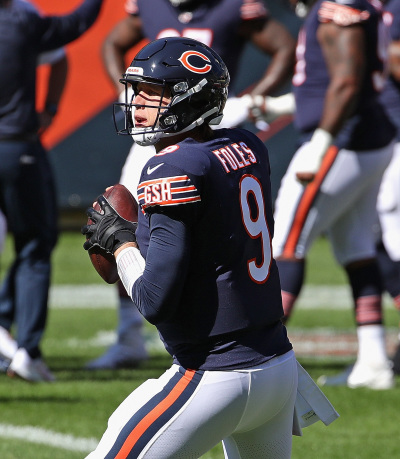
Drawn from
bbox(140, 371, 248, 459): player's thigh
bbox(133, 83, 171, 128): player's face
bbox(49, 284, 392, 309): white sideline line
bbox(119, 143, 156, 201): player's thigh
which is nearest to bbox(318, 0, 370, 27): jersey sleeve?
bbox(119, 143, 156, 201): player's thigh

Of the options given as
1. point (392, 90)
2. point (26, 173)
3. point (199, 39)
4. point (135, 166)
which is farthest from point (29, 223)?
point (392, 90)

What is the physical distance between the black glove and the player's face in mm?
248

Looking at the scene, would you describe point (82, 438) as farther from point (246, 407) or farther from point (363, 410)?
point (246, 407)

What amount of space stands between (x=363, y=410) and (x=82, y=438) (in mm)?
1346

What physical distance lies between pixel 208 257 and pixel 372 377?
2838 mm

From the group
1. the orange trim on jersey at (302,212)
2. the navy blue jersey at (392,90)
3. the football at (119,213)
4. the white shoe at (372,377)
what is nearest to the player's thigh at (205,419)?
the football at (119,213)

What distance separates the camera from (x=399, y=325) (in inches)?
293

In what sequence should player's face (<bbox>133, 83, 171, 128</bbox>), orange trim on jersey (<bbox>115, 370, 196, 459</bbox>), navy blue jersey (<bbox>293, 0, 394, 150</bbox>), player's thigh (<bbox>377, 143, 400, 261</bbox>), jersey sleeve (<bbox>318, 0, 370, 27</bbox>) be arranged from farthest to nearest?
player's thigh (<bbox>377, 143, 400, 261</bbox>) → navy blue jersey (<bbox>293, 0, 394, 150</bbox>) → jersey sleeve (<bbox>318, 0, 370, 27</bbox>) → player's face (<bbox>133, 83, 171, 128</bbox>) → orange trim on jersey (<bbox>115, 370, 196, 459</bbox>)

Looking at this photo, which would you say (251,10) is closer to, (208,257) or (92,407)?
(92,407)

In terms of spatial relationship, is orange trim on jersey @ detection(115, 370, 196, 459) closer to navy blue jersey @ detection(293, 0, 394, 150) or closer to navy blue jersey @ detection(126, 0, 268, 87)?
navy blue jersey @ detection(293, 0, 394, 150)

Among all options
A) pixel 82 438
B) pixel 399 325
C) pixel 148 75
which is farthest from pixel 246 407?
pixel 399 325

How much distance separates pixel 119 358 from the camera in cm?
577

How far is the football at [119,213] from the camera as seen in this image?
2.79m

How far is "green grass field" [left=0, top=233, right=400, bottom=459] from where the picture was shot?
416 centimetres
